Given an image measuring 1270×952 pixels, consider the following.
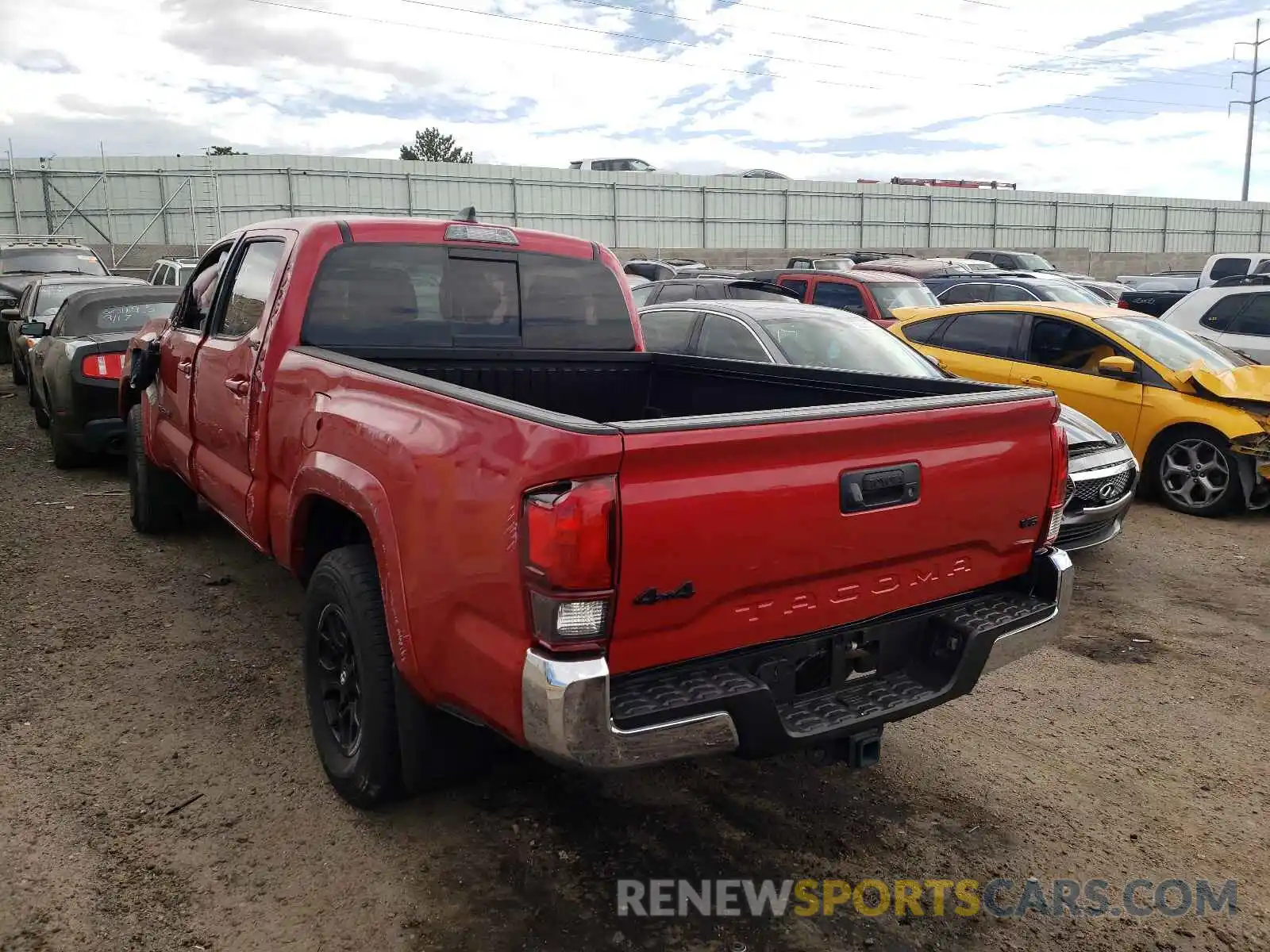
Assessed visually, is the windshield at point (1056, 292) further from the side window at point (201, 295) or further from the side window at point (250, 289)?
the side window at point (250, 289)

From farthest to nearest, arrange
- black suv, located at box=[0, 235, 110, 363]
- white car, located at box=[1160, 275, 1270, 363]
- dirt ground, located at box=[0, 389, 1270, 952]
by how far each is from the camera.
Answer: black suv, located at box=[0, 235, 110, 363]
white car, located at box=[1160, 275, 1270, 363]
dirt ground, located at box=[0, 389, 1270, 952]

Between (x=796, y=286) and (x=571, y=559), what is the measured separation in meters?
12.0

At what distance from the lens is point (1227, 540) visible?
7246mm

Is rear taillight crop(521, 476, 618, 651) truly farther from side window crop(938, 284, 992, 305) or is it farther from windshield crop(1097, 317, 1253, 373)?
side window crop(938, 284, 992, 305)

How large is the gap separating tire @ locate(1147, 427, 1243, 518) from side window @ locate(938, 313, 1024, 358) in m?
1.56

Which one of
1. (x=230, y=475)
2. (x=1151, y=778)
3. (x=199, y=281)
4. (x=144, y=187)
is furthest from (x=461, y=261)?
(x=144, y=187)

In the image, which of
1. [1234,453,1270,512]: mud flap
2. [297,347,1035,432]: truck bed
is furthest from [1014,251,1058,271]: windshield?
[297,347,1035,432]: truck bed

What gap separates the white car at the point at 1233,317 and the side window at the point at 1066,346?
106 inches

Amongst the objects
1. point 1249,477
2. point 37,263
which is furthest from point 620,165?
point 1249,477

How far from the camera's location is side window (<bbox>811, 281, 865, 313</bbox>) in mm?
12992

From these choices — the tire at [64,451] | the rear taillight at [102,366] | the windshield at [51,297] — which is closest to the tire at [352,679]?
the rear taillight at [102,366]

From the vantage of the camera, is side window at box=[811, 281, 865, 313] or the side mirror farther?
side window at box=[811, 281, 865, 313]

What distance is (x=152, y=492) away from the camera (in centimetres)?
661

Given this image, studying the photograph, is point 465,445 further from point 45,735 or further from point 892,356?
point 892,356
